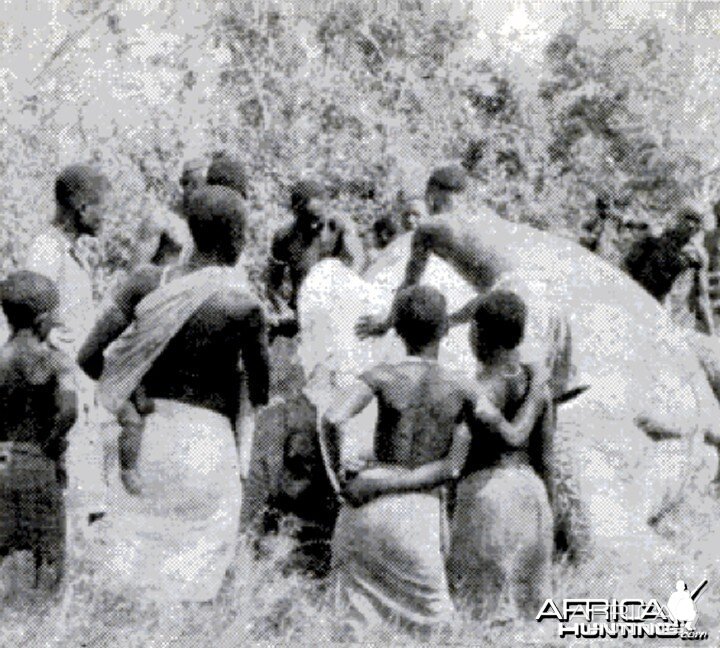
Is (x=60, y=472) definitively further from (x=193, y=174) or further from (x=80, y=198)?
(x=193, y=174)

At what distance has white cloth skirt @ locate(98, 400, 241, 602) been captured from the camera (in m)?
4.88

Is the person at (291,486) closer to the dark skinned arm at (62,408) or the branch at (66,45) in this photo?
the dark skinned arm at (62,408)

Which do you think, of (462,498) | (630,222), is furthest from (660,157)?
(462,498)

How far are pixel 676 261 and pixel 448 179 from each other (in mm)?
3114

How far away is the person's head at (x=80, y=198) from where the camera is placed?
563 centimetres

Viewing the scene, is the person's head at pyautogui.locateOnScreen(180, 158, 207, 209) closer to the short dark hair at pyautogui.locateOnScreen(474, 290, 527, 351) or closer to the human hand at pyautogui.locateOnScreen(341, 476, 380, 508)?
the short dark hair at pyautogui.locateOnScreen(474, 290, 527, 351)

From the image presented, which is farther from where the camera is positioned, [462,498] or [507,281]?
[507,281]

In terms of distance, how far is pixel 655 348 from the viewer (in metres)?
7.33

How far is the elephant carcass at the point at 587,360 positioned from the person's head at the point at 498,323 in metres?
0.83

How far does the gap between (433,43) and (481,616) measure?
8317mm

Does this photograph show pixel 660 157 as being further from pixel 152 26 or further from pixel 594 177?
pixel 152 26

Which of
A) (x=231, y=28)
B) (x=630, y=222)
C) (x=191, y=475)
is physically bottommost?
(x=630, y=222)

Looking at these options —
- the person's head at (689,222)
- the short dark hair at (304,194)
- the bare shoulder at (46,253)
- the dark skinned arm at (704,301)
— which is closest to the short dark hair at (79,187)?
the bare shoulder at (46,253)

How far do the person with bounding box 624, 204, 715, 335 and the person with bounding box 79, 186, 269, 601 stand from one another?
14.0 ft
